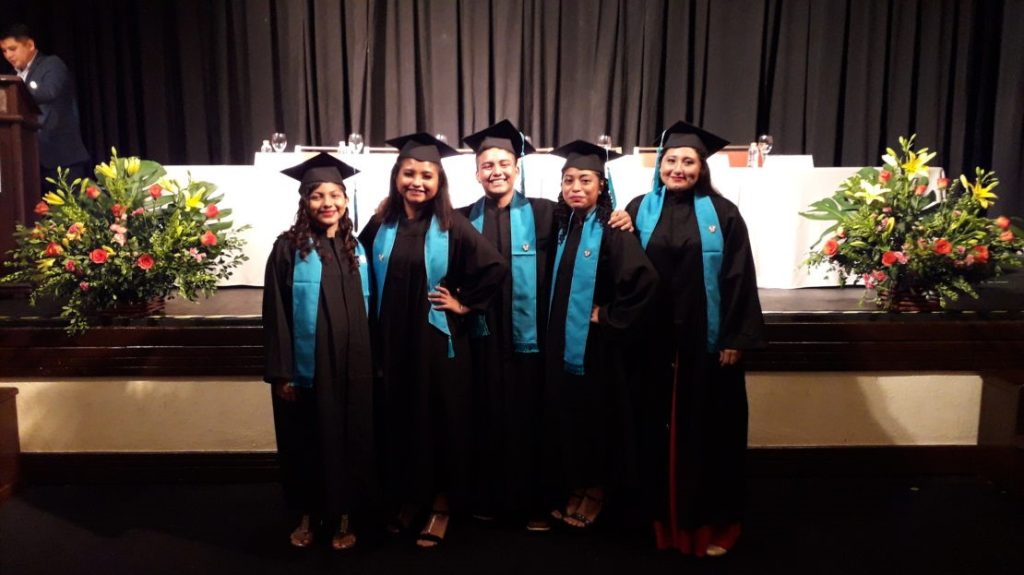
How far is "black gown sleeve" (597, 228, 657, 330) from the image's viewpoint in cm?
245

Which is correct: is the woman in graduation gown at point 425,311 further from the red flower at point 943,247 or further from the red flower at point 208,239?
the red flower at point 943,247

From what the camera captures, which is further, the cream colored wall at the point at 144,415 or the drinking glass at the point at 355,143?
the drinking glass at the point at 355,143

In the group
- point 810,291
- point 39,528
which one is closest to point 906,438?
point 810,291

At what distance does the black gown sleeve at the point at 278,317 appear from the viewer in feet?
7.88

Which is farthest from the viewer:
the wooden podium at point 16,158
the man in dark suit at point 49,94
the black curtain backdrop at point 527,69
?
the black curtain backdrop at point 527,69

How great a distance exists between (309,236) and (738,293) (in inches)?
57.8

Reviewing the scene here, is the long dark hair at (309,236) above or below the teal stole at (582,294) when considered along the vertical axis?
above

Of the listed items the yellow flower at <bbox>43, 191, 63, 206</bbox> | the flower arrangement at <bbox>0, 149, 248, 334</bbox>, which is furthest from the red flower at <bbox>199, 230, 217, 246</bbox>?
the yellow flower at <bbox>43, 191, 63, 206</bbox>

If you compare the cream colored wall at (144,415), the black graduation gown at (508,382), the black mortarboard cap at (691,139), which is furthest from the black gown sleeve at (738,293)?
the cream colored wall at (144,415)

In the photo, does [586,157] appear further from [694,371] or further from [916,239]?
[916,239]

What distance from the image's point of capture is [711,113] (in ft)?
23.1

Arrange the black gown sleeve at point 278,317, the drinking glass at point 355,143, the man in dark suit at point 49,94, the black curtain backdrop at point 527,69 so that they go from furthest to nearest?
1. the black curtain backdrop at point 527,69
2. the man in dark suit at point 49,94
3. the drinking glass at point 355,143
4. the black gown sleeve at point 278,317

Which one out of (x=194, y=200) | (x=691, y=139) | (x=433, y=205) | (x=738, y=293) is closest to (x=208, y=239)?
(x=194, y=200)

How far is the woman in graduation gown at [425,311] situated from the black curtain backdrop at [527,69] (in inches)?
179
